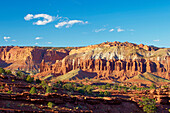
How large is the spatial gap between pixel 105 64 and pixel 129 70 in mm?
18624

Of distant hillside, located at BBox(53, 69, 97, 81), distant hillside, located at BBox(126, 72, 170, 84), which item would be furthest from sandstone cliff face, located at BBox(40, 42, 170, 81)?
distant hillside, located at BBox(126, 72, 170, 84)

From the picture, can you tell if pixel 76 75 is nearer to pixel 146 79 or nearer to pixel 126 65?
pixel 126 65

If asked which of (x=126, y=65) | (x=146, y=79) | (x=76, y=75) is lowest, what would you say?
(x=146, y=79)

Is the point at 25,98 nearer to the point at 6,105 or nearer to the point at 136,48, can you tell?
the point at 6,105

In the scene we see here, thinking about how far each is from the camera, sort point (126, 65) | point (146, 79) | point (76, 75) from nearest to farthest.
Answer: point (146, 79), point (76, 75), point (126, 65)

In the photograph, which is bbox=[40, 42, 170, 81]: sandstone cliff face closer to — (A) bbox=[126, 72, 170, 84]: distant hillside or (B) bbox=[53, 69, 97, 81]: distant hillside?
(B) bbox=[53, 69, 97, 81]: distant hillside

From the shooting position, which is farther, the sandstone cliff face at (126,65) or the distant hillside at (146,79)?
the sandstone cliff face at (126,65)

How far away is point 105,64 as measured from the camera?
15838cm

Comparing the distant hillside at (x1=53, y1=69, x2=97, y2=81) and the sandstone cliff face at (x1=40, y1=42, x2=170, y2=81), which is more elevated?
the sandstone cliff face at (x1=40, y1=42, x2=170, y2=81)

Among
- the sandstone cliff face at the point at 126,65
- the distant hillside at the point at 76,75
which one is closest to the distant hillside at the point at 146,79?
the sandstone cliff face at the point at 126,65

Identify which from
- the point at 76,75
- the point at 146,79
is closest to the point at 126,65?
the point at 146,79

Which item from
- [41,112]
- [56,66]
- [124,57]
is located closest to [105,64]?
[124,57]

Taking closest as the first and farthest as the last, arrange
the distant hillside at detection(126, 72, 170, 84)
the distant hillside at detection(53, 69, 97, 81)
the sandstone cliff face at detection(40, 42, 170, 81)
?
the distant hillside at detection(126, 72, 170, 84), the distant hillside at detection(53, 69, 97, 81), the sandstone cliff face at detection(40, 42, 170, 81)

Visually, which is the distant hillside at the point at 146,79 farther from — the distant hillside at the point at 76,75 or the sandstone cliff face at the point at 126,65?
the distant hillside at the point at 76,75
